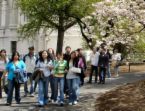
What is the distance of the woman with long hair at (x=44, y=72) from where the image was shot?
50.4ft

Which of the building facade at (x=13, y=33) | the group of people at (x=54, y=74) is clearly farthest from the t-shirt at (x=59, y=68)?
the building facade at (x=13, y=33)

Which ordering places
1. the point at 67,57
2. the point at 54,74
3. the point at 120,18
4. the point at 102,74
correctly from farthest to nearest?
the point at 102,74, the point at 120,18, the point at 67,57, the point at 54,74

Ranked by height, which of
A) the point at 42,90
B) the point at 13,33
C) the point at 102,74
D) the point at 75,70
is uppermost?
the point at 13,33

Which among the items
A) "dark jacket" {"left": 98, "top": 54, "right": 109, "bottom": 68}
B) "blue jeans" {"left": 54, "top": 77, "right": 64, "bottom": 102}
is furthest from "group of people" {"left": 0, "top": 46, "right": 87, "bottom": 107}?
"dark jacket" {"left": 98, "top": 54, "right": 109, "bottom": 68}

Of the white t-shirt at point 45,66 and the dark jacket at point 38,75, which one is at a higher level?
the white t-shirt at point 45,66

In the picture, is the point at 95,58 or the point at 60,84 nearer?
the point at 60,84

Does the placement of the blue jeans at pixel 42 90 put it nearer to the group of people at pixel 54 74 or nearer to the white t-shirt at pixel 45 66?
the group of people at pixel 54 74

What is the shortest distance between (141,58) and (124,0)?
18.8 metres

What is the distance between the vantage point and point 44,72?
15.5 meters

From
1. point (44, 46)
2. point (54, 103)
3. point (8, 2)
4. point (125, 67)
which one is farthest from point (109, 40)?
point (8, 2)

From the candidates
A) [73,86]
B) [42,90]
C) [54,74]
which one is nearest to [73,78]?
[73,86]

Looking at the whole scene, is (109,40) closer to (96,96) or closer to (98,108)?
(96,96)

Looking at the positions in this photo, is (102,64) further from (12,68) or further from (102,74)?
(12,68)

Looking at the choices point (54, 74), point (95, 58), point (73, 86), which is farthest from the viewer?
point (95, 58)
